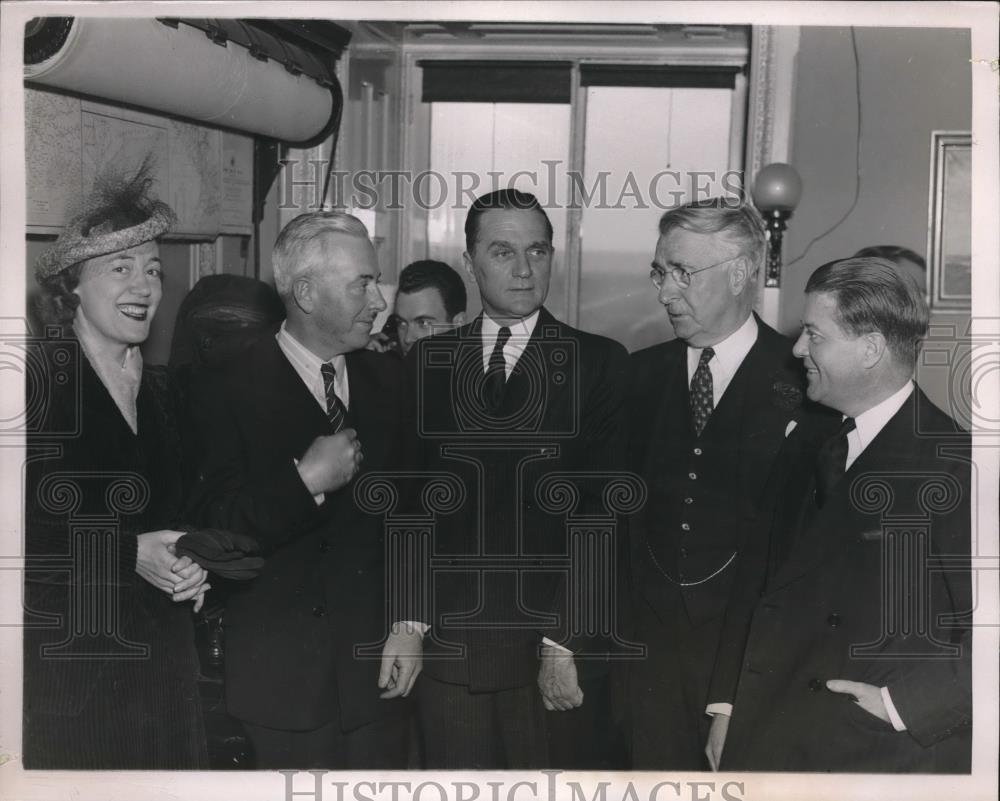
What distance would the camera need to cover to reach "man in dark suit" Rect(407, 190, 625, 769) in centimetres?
262

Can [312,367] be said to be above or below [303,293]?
below

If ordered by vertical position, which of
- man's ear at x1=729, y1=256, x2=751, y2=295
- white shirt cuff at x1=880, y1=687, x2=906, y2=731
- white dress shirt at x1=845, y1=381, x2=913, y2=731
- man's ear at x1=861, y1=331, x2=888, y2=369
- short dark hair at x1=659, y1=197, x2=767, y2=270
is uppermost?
short dark hair at x1=659, y1=197, x2=767, y2=270

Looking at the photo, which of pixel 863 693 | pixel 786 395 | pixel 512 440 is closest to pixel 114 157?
pixel 512 440

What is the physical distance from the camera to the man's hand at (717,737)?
8.70ft

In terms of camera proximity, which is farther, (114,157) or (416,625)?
(416,625)

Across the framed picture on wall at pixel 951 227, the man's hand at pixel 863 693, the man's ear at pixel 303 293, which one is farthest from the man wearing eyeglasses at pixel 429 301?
the man's hand at pixel 863 693

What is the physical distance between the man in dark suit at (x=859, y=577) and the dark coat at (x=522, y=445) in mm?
424

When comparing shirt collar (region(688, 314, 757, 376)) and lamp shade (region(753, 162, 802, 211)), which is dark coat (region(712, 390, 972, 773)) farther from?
lamp shade (region(753, 162, 802, 211))

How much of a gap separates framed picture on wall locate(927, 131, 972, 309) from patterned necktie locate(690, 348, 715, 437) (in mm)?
537

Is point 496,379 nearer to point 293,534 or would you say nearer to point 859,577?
point 293,534

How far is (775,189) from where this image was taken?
258 centimetres

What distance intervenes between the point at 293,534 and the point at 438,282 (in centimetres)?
68

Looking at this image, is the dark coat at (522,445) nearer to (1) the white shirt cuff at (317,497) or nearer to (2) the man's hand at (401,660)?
(2) the man's hand at (401,660)

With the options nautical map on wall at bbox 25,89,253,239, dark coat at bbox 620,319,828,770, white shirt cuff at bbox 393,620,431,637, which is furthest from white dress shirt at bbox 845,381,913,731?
nautical map on wall at bbox 25,89,253,239
